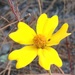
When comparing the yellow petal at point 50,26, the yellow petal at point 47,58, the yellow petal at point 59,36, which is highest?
the yellow petal at point 50,26

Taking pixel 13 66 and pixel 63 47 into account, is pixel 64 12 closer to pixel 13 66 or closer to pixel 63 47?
pixel 63 47

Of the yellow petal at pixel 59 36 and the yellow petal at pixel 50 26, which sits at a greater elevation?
the yellow petal at pixel 50 26

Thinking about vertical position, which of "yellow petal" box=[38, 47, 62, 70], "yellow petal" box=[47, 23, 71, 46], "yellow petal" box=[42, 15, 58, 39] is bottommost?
"yellow petal" box=[38, 47, 62, 70]

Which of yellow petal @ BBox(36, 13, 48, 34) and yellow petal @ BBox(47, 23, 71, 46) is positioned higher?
yellow petal @ BBox(36, 13, 48, 34)

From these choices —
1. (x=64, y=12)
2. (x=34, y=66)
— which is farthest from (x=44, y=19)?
(x=64, y=12)
